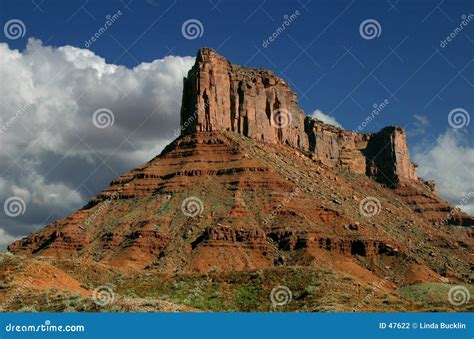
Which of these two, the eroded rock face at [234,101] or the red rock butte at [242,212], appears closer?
the red rock butte at [242,212]

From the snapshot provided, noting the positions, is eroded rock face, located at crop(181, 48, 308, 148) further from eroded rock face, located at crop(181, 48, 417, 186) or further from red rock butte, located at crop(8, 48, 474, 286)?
red rock butte, located at crop(8, 48, 474, 286)

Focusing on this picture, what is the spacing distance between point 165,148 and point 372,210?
40899 mm

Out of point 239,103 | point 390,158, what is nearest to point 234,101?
point 239,103

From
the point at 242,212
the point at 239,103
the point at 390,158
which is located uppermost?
the point at 390,158

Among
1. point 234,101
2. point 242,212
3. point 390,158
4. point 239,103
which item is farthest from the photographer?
point 390,158

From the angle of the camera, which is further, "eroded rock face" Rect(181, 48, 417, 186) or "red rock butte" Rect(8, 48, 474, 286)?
"eroded rock face" Rect(181, 48, 417, 186)

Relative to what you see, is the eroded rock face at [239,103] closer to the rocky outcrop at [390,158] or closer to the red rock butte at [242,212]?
the red rock butte at [242,212]

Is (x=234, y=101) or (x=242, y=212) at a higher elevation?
(x=234, y=101)

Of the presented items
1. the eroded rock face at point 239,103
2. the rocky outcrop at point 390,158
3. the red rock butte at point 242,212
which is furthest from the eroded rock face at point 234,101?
the rocky outcrop at point 390,158

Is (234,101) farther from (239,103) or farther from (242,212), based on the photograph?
(242,212)

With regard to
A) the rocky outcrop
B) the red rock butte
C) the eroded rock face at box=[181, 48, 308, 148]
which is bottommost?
the red rock butte

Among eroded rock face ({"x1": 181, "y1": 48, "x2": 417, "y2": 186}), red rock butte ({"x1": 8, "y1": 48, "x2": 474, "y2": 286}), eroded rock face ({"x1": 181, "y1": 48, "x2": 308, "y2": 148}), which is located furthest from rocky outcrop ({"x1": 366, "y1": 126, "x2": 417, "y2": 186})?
eroded rock face ({"x1": 181, "y1": 48, "x2": 308, "y2": 148})

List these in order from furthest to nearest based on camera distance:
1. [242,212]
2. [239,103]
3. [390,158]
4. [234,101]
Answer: [390,158] → [239,103] → [234,101] → [242,212]

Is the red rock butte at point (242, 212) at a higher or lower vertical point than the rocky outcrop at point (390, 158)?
lower
